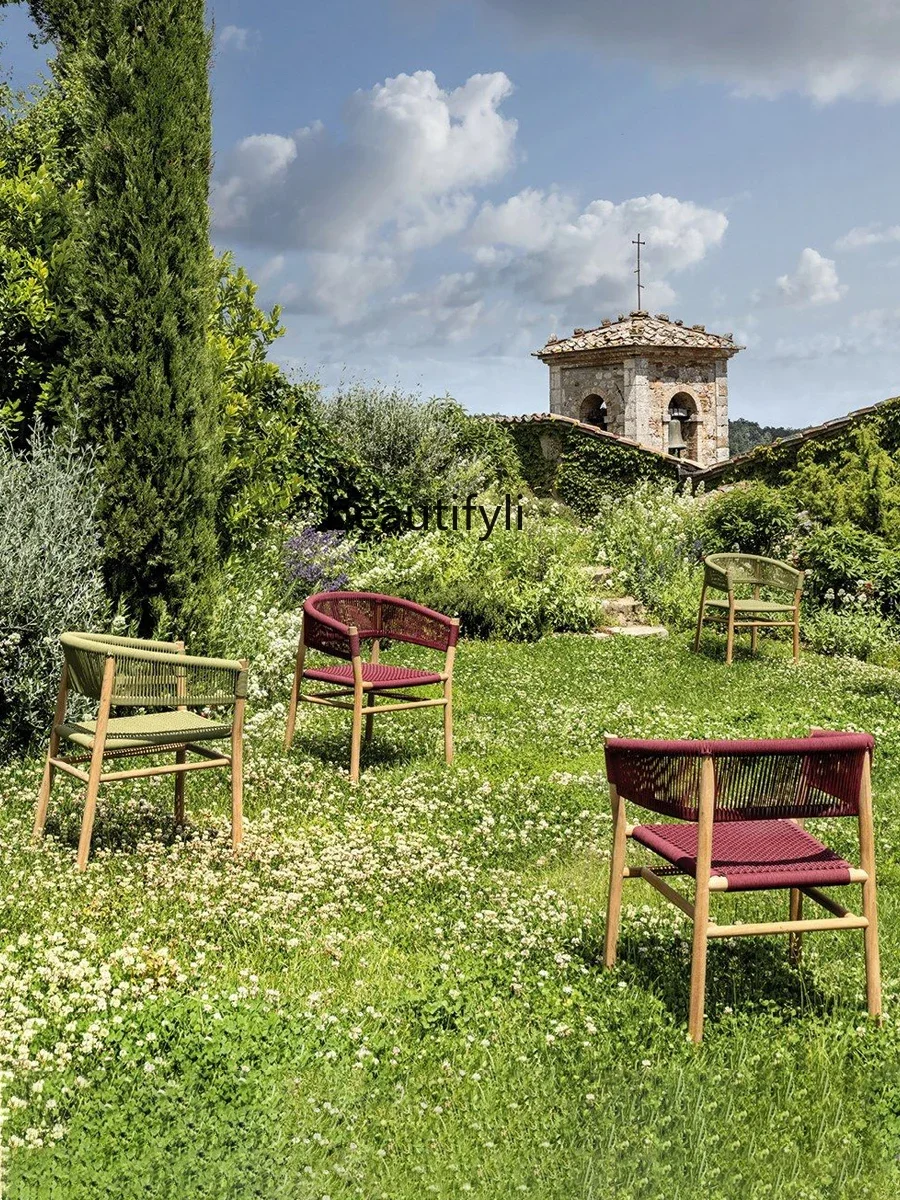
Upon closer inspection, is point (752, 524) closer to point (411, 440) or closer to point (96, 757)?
point (411, 440)

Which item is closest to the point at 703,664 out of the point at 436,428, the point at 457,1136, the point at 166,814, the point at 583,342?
the point at 166,814

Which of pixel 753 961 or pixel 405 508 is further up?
pixel 405 508

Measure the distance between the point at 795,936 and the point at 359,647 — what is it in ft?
11.1

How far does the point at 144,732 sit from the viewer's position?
5.60m

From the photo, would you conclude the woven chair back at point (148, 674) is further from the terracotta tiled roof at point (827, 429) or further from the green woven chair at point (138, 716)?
the terracotta tiled roof at point (827, 429)

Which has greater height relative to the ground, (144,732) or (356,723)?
(144,732)

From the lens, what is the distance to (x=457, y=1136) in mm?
3170

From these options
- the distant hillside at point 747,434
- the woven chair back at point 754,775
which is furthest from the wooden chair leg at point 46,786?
the distant hillside at point 747,434

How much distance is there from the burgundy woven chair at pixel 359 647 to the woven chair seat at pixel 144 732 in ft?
4.18

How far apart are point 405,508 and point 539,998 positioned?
11.1 meters

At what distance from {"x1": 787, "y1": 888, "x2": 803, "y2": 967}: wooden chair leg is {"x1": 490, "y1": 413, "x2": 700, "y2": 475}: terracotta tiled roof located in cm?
1886

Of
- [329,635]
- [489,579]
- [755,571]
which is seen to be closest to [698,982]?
[329,635]

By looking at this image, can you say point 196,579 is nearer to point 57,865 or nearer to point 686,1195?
point 57,865

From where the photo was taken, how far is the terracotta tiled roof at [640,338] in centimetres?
3259
